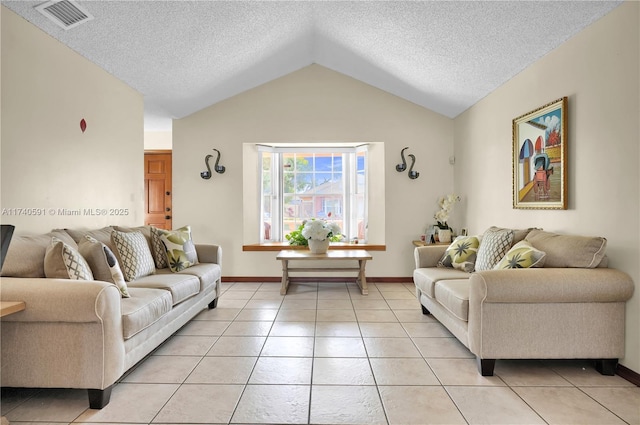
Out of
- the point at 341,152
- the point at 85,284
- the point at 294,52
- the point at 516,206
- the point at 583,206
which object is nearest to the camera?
the point at 85,284

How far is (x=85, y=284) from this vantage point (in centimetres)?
210

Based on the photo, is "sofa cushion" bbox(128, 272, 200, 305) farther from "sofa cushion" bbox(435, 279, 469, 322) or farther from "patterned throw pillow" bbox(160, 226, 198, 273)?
"sofa cushion" bbox(435, 279, 469, 322)

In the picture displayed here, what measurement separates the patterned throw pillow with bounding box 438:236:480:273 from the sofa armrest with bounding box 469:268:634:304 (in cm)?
117

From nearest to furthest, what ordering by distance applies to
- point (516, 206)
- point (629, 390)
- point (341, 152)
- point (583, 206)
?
point (629, 390) < point (583, 206) < point (516, 206) < point (341, 152)

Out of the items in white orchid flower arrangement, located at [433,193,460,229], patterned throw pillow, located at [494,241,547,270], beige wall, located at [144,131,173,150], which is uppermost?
beige wall, located at [144,131,173,150]

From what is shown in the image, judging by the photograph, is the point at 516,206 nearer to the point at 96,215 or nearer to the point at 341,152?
the point at 341,152

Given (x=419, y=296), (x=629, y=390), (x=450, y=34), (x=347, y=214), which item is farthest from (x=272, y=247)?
(x=629, y=390)

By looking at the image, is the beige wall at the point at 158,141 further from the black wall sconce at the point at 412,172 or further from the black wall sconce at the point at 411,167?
the black wall sconce at the point at 412,172

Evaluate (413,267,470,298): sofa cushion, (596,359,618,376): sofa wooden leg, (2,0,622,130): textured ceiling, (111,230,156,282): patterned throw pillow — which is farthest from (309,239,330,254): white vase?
(596,359,618,376): sofa wooden leg

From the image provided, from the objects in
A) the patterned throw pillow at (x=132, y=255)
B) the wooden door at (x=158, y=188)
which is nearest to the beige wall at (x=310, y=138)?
the wooden door at (x=158, y=188)

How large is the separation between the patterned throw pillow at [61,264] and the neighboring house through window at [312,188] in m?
3.64

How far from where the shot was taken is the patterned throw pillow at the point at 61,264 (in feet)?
7.63

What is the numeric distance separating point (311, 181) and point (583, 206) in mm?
3924

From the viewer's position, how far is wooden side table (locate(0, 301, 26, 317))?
6.10 ft
